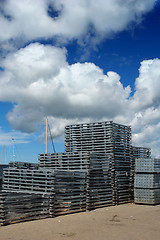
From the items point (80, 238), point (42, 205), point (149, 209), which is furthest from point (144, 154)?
point (80, 238)

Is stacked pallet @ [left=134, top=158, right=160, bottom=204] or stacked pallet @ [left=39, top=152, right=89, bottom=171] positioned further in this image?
stacked pallet @ [left=134, top=158, right=160, bottom=204]

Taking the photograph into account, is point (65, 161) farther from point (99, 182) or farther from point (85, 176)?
point (99, 182)

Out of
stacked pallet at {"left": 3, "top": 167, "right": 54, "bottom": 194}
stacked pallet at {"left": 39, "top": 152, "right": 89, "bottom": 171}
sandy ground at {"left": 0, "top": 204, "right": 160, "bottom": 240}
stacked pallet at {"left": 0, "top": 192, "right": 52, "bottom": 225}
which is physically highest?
stacked pallet at {"left": 39, "top": 152, "right": 89, "bottom": 171}

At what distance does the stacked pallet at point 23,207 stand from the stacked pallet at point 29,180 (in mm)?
637

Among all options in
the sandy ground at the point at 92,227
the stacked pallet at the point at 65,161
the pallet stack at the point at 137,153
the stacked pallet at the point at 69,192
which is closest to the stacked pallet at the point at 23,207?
the sandy ground at the point at 92,227

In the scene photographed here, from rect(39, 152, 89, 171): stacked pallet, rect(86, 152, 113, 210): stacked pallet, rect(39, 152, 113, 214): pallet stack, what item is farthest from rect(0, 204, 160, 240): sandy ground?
rect(39, 152, 89, 171): stacked pallet

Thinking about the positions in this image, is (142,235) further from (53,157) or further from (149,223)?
(53,157)

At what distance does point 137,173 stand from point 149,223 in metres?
5.44

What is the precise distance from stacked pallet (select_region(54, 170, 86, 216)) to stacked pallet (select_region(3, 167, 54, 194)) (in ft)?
1.36

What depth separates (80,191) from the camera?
1254 cm

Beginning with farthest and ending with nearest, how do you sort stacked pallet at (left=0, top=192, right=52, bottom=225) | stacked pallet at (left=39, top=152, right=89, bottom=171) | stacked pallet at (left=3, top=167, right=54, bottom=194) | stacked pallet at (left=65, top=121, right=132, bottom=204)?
stacked pallet at (left=65, top=121, right=132, bottom=204) → stacked pallet at (left=39, top=152, right=89, bottom=171) → stacked pallet at (left=3, top=167, right=54, bottom=194) → stacked pallet at (left=0, top=192, right=52, bottom=225)

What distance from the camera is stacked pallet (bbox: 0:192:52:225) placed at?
376 inches

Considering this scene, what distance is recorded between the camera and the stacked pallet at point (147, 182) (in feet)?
47.0

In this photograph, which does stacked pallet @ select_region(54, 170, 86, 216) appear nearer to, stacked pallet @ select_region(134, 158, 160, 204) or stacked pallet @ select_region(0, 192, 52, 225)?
stacked pallet @ select_region(0, 192, 52, 225)
